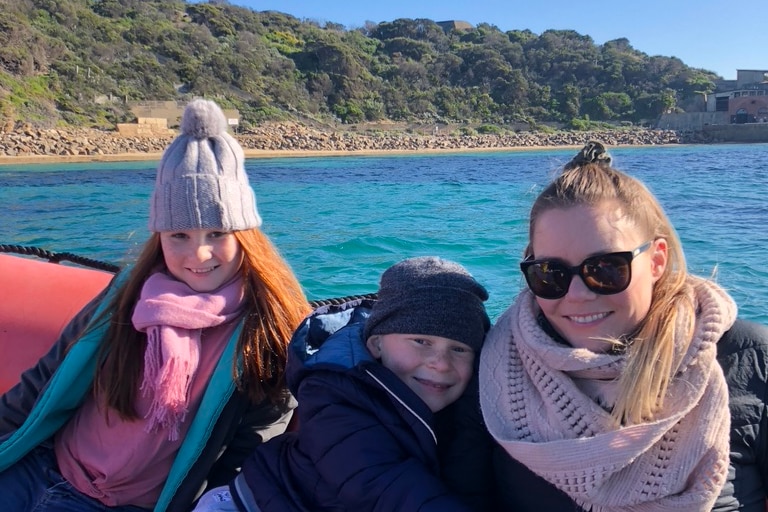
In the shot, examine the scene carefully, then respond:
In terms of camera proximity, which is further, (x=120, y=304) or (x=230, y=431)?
(x=120, y=304)

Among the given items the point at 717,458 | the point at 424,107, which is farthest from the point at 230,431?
the point at 424,107

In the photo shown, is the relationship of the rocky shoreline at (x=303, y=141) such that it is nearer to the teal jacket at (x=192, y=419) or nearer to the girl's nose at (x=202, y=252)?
the teal jacket at (x=192, y=419)

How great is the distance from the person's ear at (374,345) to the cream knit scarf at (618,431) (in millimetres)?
370

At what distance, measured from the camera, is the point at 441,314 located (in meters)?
1.64

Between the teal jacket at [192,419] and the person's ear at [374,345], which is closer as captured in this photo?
the person's ear at [374,345]

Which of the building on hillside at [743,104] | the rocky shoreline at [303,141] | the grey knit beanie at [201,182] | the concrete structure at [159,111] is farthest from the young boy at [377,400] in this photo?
the building on hillside at [743,104]

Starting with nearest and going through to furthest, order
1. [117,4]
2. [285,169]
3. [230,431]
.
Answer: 1. [230,431]
2. [285,169]
3. [117,4]

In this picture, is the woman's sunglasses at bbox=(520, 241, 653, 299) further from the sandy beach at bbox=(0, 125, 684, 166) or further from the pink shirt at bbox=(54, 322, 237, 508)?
the sandy beach at bbox=(0, 125, 684, 166)

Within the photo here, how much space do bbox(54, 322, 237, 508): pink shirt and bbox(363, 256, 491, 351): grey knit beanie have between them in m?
0.55

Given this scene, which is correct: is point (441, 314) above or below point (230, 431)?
above

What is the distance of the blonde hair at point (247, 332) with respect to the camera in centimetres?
192

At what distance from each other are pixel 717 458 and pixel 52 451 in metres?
1.86

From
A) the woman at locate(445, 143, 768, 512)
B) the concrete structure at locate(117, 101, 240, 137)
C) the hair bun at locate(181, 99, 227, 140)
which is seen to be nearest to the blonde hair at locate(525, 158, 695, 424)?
the woman at locate(445, 143, 768, 512)

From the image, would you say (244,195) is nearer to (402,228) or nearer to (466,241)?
(466,241)
